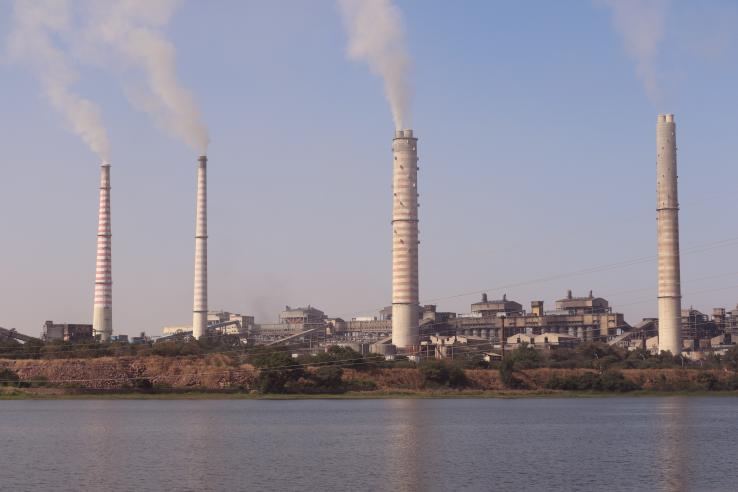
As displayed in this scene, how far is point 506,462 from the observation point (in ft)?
165

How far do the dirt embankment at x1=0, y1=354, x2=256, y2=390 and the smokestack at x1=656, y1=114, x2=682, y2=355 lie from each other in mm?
52605

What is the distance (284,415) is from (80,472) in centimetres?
3559

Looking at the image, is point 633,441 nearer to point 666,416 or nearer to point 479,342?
point 666,416

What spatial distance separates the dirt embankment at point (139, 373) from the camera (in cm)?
10925

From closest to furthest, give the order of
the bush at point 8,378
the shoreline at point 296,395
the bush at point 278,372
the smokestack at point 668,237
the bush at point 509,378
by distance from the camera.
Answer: the bush at point 278,372 < the shoreline at point 296,395 < the bush at point 8,378 < the bush at point 509,378 < the smokestack at point 668,237

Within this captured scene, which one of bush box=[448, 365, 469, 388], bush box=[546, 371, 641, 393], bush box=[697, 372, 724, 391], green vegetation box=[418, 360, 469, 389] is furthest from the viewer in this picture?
bush box=[697, 372, 724, 391]

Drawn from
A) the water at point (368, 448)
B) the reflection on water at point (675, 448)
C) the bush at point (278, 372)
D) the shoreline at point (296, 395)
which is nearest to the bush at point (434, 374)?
the shoreline at point (296, 395)

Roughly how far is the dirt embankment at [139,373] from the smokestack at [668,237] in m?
52.6

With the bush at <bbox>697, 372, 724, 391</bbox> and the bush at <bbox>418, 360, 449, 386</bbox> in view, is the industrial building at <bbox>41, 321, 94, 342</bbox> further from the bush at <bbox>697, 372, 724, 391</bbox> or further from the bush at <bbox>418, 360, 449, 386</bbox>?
the bush at <bbox>697, 372, 724, 391</bbox>

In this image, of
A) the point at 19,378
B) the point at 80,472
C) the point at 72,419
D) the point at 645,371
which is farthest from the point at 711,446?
the point at 19,378

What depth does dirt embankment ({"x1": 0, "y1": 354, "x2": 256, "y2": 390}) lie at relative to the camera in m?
109

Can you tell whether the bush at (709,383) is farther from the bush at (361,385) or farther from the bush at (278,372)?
the bush at (278,372)

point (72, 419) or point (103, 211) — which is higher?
point (103, 211)

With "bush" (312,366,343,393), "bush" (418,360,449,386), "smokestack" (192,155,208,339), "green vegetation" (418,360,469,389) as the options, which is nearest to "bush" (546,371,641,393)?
"green vegetation" (418,360,469,389)
